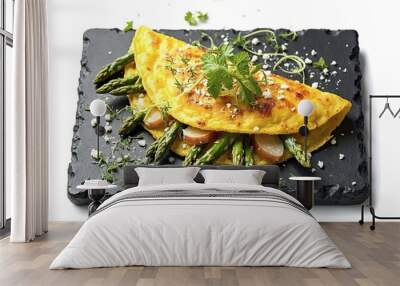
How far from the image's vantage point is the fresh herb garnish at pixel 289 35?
789 centimetres

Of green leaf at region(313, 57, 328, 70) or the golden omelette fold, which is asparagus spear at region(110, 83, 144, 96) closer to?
the golden omelette fold

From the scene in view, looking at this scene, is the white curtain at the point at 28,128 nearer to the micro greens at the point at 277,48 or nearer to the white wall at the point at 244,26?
the white wall at the point at 244,26

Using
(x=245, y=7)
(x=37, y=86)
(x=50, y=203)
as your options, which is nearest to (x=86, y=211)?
(x=50, y=203)

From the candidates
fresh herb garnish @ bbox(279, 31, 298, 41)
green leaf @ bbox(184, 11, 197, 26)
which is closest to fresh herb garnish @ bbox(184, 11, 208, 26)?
green leaf @ bbox(184, 11, 197, 26)

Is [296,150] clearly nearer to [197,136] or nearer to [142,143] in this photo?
[197,136]

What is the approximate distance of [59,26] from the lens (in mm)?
8086

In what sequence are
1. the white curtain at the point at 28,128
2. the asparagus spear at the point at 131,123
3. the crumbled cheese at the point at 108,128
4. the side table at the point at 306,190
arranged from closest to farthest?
1. the white curtain at the point at 28,128
2. the side table at the point at 306,190
3. the asparagus spear at the point at 131,123
4. the crumbled cheese at the point at 108,128

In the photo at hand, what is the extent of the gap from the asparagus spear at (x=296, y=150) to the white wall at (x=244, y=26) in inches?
40.1

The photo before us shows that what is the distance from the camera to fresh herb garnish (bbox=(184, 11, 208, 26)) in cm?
795

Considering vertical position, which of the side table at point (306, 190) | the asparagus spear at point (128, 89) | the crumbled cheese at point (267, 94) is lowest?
Result: the side table at point (306, 190)

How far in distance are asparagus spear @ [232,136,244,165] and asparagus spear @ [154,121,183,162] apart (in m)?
0.68

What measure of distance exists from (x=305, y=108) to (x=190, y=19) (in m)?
1.83

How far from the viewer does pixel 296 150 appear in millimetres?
7527

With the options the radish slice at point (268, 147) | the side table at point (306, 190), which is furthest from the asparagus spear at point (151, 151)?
the side table at point (306, 190)
